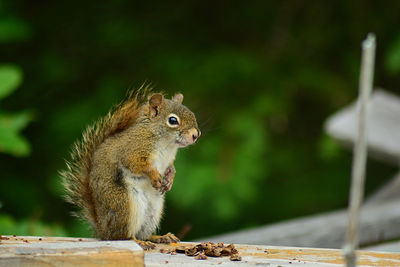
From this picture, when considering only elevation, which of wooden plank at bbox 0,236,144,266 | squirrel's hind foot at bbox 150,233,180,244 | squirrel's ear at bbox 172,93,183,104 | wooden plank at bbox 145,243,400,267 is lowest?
wooden plank at bbox 0,236,144,266

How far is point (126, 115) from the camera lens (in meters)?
1.62

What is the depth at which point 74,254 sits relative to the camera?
96 centimetres

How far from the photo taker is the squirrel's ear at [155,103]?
1604mm

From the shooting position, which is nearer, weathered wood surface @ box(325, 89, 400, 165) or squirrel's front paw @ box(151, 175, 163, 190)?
squirrel's front paw @ box(151, 175, 163, 190)

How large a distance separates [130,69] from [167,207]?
0.91 meters

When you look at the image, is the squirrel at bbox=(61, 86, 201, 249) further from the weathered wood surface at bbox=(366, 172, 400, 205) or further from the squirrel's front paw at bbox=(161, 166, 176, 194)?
the weathered wood surface at bbox=(366, 172, 400, 205)

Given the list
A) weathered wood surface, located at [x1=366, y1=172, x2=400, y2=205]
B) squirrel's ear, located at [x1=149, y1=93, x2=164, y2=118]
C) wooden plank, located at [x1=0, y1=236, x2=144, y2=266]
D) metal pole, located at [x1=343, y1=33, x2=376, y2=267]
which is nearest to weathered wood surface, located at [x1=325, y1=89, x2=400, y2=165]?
weathered wood surface, located at [x1=366, y1=172, x2=400, y2=205]

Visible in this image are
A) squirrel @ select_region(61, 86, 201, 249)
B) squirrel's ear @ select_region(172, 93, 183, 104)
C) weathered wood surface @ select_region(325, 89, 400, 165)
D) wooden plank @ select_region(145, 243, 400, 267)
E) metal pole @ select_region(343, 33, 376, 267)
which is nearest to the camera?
metal pole @ select_region(343, 33, 376, 267)

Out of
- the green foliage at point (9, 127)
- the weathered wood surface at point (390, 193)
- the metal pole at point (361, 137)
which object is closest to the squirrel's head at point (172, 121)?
the green foliage at point (9, 127)

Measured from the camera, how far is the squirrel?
1470 mm

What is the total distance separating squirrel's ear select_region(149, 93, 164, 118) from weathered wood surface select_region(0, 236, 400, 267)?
1.30 ft

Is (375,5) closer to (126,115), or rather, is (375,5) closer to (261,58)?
(261,58)

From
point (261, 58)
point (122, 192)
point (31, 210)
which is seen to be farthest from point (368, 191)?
point (122, 192)

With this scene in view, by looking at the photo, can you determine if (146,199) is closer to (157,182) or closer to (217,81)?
(157,182)
